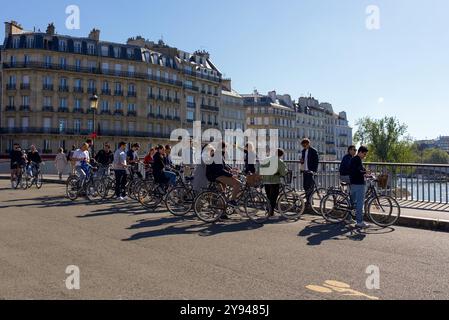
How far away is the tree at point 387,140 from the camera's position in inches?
3211

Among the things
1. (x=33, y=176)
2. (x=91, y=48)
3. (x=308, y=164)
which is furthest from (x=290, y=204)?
(x=91, y=48)

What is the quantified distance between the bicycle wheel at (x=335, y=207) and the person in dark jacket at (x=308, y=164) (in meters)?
1.24

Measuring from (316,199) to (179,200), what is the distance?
3.41 m

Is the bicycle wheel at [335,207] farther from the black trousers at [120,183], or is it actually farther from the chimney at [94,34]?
the chimney at [94,34]

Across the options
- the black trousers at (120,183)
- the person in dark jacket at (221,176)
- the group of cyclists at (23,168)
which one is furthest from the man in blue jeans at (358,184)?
the group of cyclists at (23,168)

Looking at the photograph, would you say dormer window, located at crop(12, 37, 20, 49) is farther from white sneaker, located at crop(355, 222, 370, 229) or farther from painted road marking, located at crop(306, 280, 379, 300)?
painted road marking, located at crop(306, 280, 379, 300)

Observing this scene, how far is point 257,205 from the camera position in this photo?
36.3 feet

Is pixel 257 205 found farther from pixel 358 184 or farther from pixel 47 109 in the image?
pixel 47 109

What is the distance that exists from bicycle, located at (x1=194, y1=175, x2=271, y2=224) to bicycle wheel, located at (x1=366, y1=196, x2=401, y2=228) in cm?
232

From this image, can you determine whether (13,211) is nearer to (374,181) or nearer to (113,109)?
(374,181)

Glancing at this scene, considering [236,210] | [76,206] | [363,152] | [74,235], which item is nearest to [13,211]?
[76,206]

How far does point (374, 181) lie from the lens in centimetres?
1068

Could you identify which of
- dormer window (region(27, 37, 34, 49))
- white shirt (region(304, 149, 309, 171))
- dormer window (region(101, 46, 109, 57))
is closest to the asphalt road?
white shirt (region(304, 149, 309, 171))
